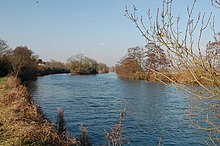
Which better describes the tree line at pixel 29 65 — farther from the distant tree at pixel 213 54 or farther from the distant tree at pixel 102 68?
the distant tree at pixel 213 54

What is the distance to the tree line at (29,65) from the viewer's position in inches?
1582

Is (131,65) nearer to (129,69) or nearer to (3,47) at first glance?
(129,69)

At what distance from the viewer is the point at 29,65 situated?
46.6m

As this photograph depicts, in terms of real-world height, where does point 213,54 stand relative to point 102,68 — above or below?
below

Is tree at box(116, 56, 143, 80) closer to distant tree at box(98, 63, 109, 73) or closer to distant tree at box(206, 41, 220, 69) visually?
distant tree at box(98, 63, 109, 73)

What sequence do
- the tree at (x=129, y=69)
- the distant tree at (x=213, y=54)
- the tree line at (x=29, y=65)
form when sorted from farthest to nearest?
the tree at (x=129, y=69)
the tree line at (x=29, y=65)
the distant tree at (x=213, y=54)

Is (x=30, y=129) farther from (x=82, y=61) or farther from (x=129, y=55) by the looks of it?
(x=82, y=61)

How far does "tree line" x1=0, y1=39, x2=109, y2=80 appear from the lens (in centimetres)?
4019

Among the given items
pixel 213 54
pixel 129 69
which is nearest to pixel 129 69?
pixel 129 69

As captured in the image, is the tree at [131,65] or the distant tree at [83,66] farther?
the distant tree at [83,66]

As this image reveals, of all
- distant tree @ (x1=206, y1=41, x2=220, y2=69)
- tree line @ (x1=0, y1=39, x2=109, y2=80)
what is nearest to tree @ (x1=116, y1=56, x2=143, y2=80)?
tree line @ (x1=0, y1=39, x2=109, y2=80)

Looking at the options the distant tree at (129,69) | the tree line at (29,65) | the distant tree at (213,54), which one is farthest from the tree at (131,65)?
the distant tree at (213,54)

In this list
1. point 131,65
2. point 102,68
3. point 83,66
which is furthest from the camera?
point 102,68

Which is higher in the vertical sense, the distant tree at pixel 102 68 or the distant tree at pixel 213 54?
the distant tree at pixel 102 68
